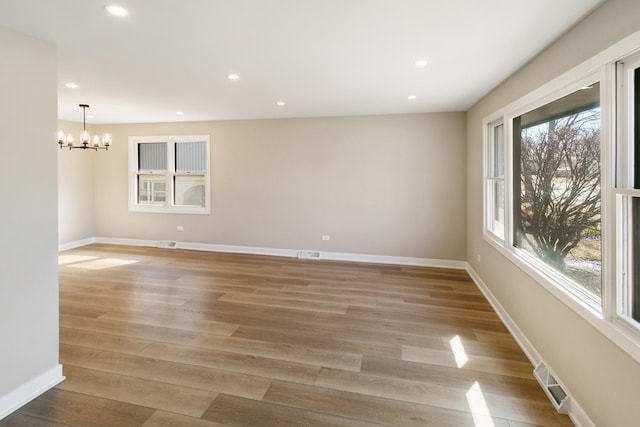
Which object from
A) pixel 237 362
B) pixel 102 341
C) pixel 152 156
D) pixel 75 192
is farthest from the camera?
pixel 152 156

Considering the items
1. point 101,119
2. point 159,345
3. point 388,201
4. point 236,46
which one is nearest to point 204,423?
point 159,345

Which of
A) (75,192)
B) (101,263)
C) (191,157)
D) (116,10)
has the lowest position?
(101,263)

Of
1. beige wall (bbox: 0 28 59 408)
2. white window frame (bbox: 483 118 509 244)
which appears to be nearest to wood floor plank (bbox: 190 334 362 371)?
beige wall (bbox: 0 28 59 408)

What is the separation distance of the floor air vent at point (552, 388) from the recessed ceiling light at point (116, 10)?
379 centimetres

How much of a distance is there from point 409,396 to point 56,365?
2.56m

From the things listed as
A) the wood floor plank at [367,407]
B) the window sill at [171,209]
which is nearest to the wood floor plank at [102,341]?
the wood floor plank at [367,407]

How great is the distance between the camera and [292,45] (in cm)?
261

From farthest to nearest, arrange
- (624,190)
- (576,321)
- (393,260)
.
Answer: (393,260), (576,321), (624,190)

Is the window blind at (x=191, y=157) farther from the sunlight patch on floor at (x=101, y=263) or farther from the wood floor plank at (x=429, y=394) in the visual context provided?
the wood floor plank at (x=429, y=394)

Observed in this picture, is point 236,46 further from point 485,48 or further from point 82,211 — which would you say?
point 82,211

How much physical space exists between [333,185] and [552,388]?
13.9ft

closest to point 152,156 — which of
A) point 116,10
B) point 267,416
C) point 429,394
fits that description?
point 116,10

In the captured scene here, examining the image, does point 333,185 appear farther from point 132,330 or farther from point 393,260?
point 132,330

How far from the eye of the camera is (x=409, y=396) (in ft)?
7.11
